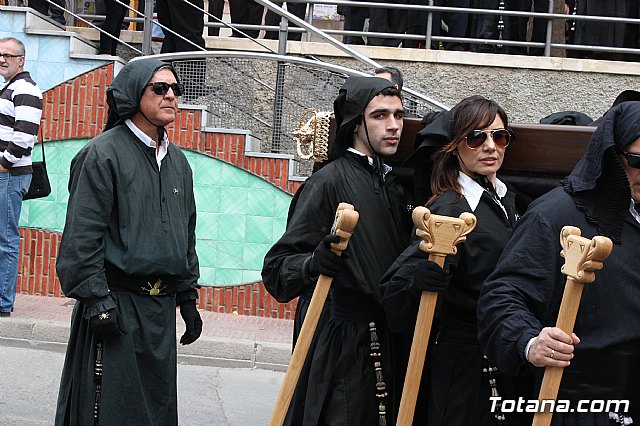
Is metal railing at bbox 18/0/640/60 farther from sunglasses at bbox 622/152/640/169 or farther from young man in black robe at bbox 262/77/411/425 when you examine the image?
sunglasses at bbox 622/152/640/169

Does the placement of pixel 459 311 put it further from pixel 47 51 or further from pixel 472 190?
pixel 47 51

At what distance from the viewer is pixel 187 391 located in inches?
300

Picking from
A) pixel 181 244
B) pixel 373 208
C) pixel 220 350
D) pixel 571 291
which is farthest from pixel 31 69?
pixel 571 291

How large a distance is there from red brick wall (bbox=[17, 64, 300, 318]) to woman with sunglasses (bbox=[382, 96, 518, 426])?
5.37 metres

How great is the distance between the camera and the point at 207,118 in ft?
32.6

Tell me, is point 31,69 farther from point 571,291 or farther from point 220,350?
point 571,291

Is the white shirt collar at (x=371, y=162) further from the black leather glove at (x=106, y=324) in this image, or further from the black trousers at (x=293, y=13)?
the black trousers at (x=293, y=13)

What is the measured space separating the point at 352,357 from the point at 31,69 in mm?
6658

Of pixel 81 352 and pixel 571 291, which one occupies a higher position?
pixel 571 291

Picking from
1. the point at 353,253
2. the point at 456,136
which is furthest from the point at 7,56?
the point at 456,136

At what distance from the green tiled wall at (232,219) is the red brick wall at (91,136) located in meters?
0.08

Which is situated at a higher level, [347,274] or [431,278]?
[431,278]

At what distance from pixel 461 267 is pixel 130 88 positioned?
1.94 m

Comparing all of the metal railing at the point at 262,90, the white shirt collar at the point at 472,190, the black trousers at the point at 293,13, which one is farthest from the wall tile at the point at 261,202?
the white shirt collar at the point at 472,190
